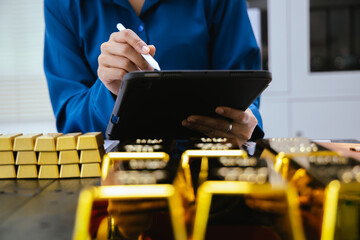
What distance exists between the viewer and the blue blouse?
3.51ft

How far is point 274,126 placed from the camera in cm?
232

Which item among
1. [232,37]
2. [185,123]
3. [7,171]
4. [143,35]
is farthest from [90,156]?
[232,37]

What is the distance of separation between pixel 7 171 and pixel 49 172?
2.9 inches

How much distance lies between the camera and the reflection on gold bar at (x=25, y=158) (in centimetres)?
53

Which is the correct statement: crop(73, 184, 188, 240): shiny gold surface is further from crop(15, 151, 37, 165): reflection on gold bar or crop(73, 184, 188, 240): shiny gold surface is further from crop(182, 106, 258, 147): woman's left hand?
crop(182, 106, 258, 147): woman's left hand

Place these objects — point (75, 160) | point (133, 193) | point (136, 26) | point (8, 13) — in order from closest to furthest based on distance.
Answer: point (133, 193) → point (75, 160) → point (136, 26) → point (8, 13)

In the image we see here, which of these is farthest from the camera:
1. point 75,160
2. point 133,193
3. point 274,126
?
point 274,126

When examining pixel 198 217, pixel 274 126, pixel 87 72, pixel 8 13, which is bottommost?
pixel 274 126

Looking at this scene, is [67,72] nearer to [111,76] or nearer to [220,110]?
[111,76]

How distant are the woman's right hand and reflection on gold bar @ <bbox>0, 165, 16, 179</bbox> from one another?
0.33 m

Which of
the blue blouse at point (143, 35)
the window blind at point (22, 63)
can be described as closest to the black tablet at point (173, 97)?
the blue blouse at point (143, 35)

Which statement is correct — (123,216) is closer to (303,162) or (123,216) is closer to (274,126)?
(303,162)

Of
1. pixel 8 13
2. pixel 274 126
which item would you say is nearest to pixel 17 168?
pixel 274 126

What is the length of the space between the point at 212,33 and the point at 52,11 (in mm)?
584
